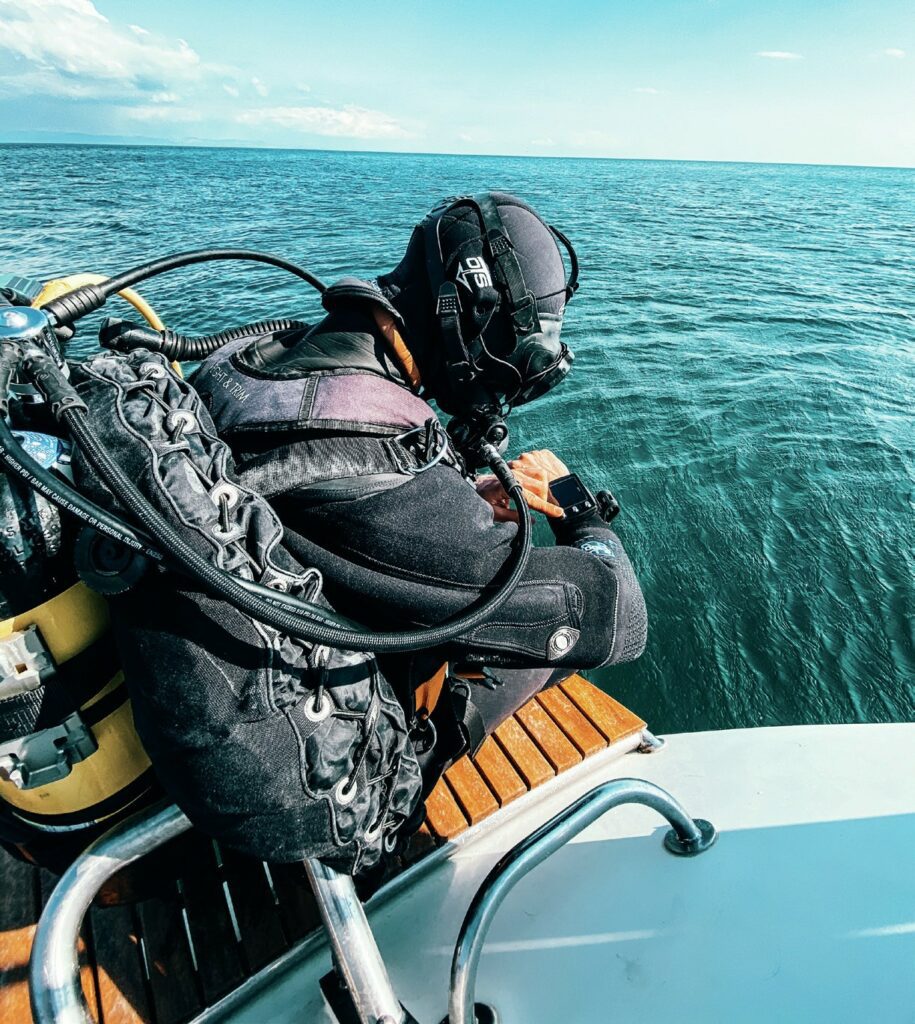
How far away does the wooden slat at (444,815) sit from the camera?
2311mm

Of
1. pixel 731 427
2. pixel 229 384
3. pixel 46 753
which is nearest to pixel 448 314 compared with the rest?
pixel 229 384

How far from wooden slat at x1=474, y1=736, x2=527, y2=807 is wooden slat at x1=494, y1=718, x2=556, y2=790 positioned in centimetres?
3

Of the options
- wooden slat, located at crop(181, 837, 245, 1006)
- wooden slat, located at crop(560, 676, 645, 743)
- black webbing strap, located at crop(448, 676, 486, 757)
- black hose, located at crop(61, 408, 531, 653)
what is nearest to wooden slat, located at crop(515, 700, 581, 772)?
wooden slat, located at crop(560, 676, 645, 743)

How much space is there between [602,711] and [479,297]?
6.31 ft

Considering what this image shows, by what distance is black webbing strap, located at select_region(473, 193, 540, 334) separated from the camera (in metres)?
1.95

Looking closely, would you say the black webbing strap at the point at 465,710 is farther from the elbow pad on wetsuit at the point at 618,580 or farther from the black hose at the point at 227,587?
the black hose at the point at 227,587

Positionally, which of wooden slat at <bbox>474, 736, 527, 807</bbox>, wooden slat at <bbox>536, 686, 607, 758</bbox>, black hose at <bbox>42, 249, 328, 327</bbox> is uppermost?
black hose at <bbox>42, 249, 328, 327</bbox>

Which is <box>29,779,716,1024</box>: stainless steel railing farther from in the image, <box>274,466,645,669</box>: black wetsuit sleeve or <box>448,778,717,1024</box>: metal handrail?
<box>274,466,645,669</box>: black wetsuit sleeve

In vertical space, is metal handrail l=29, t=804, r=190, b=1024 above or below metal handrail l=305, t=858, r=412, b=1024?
above

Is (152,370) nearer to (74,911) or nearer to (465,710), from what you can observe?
(74,911)

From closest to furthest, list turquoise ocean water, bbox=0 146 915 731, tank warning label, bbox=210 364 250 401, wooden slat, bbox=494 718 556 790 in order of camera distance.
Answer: tank warning label, bbox=210 364 250 401, wooden slat, bbox=494 718 556 790, turquoise ocean water, bbox=0 146 915 731

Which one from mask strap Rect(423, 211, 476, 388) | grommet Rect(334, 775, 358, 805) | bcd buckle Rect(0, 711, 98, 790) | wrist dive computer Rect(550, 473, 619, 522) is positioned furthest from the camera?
wrist dive computer Rect(550, 473, 619, 522)

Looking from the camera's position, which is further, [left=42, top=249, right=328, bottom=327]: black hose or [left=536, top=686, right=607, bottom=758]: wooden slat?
[left=536, top=686, right=607, bottom=758]: wooden slat

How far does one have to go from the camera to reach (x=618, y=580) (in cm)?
185
